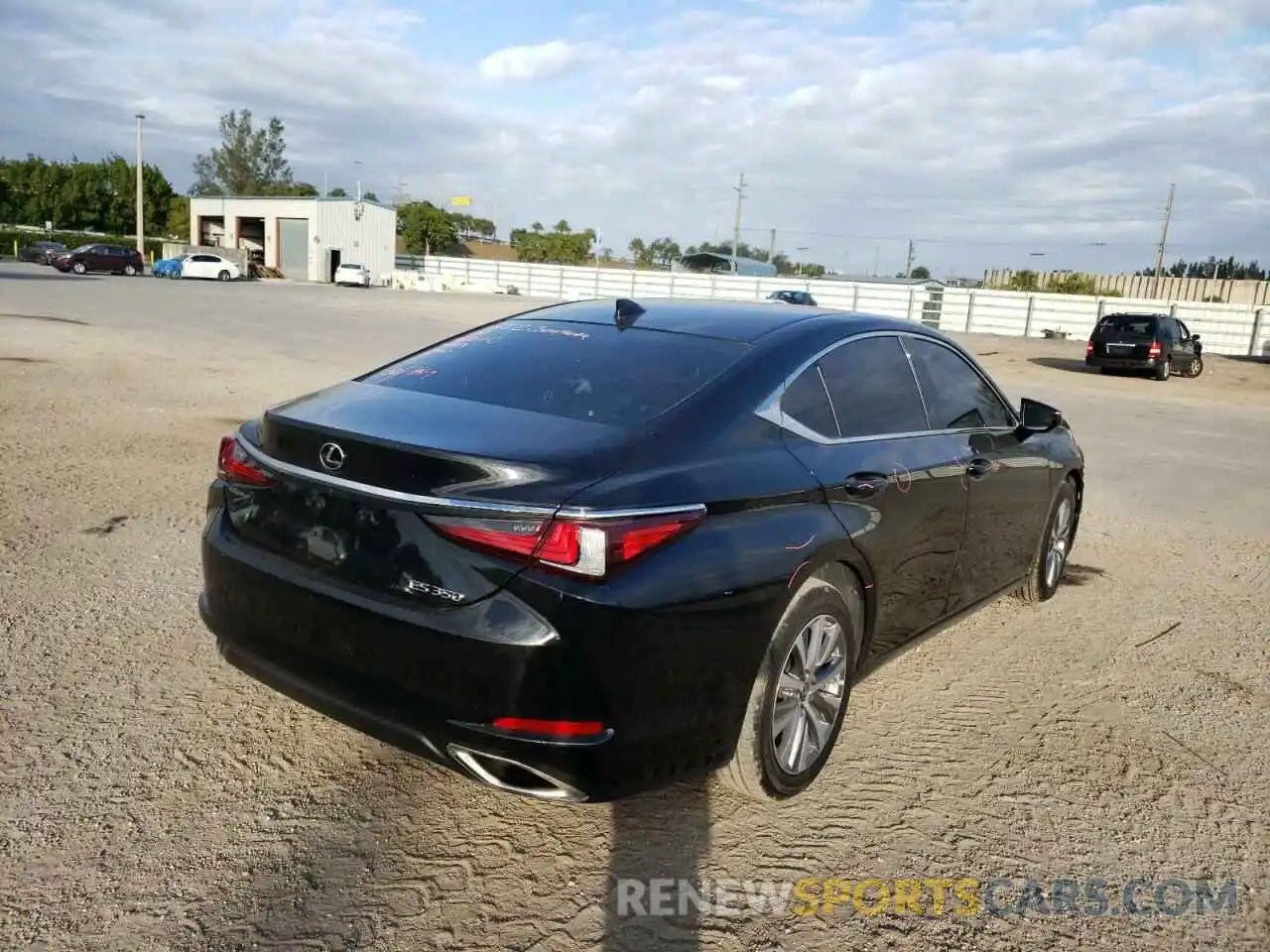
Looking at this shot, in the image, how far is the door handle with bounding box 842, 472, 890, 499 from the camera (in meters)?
3.35

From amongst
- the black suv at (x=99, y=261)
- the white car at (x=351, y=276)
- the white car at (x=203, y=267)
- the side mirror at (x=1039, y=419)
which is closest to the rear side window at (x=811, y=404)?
the side mirror at (x=1039, y=419)

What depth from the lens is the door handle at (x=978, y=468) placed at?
4.15m

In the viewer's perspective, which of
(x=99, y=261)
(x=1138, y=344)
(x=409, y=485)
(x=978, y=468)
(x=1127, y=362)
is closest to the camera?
Answer: (x=409, y=485)

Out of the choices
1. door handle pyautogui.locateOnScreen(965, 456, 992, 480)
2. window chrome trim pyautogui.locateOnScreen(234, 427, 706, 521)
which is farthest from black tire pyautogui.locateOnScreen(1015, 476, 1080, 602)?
window chrome trim pyautogui.locateOnScreen(234, 427, 706, 521)

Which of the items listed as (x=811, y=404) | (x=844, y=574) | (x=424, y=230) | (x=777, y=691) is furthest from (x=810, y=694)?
(x=424, y=230)

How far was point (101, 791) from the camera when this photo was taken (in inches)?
121

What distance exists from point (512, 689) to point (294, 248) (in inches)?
2621

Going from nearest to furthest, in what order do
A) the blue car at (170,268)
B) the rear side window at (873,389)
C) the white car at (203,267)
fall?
the rear side window at (873,389) < the white car at (203,267) < the blue car at (170,268)

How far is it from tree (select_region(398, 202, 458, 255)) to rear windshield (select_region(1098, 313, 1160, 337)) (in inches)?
2892

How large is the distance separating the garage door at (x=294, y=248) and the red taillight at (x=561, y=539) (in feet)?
214

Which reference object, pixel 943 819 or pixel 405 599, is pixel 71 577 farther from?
pixel 943 819

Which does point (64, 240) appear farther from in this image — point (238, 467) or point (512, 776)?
point (512, 776)

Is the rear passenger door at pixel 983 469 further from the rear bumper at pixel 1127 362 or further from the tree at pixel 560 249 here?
the tree at pixel 560 249

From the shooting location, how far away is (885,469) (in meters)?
3.56
